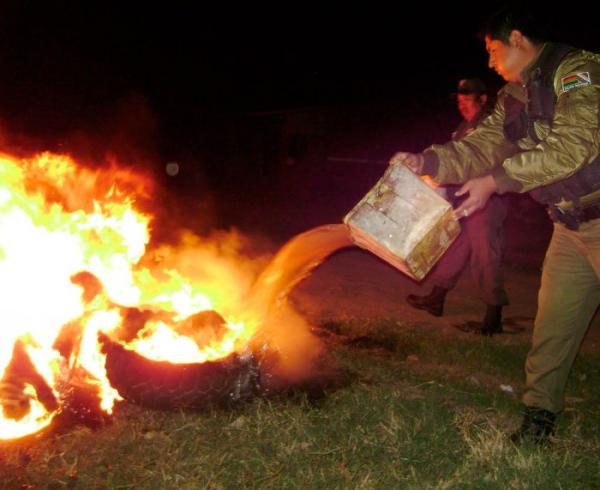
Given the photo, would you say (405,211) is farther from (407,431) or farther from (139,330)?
(139,330)

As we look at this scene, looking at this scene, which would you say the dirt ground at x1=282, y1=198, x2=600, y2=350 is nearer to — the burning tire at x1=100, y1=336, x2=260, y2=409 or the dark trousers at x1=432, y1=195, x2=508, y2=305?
the dark trousers at x1=432, y1=195, x2=508, y2=305

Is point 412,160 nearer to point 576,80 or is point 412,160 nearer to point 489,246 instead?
point 576,80

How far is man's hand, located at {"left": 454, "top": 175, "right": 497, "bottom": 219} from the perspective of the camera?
3143 millimetres

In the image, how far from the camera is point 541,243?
12.6 meters

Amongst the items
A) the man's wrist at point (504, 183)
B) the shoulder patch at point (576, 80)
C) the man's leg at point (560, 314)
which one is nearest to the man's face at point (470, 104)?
the man's leg at point (560, 314)

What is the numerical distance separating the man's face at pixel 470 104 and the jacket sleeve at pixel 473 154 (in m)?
2.10

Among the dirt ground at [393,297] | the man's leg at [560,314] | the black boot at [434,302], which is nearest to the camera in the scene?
the man's leg at [560,314]

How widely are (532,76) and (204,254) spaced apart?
4531mm

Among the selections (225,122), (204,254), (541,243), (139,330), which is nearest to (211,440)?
(139,330)

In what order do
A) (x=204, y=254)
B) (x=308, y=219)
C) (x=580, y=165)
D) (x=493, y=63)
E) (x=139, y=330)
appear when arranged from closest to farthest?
1. (x=580, y=165)
2. (x=493, y=63)
3. (x=139, y=330)
4. (x=204, y=254)
5. (x=308, y=219)

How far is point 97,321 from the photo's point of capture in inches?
155

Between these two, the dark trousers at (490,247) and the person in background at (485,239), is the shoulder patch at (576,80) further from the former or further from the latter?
the dark trousers at (490,247)

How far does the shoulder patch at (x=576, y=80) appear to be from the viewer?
2.97 meters

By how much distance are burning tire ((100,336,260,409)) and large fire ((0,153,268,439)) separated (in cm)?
10
